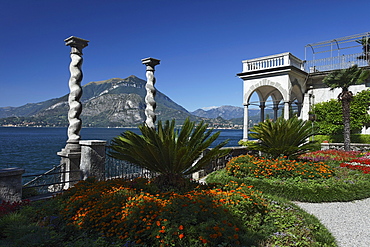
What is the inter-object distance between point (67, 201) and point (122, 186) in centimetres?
101

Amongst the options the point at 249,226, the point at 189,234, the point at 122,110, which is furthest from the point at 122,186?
the point at 122,110

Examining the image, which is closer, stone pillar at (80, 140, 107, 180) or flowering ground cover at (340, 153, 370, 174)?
stone pillar at (80, 140, 107, 180)

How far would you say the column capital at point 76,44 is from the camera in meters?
6.65

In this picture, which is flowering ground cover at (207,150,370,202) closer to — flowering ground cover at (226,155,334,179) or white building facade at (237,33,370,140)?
flowering ground cover at (226,155,334,179)

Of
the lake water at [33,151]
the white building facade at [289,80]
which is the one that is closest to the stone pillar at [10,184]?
the lake water at [33,151]

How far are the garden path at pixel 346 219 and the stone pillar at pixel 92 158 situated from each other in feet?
15.7

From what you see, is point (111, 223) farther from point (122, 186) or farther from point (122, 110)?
point (122, 110)

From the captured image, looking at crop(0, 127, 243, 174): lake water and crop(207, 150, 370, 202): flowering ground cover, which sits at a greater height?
crop(207, 150, 370, 202): flowering ground cover

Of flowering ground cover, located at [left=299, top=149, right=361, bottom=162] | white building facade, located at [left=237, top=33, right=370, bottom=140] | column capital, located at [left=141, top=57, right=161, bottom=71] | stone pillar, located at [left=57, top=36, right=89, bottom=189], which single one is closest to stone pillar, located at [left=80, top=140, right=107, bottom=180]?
stone pillar, located at [left=57, top=36, right=89, bottom=189]

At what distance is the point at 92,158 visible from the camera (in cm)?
596

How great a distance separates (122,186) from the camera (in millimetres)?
4938

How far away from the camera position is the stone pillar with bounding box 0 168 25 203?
441 centimetres

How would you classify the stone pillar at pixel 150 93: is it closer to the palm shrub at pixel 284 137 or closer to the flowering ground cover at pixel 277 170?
the flowering ground cover at pixel 277 170

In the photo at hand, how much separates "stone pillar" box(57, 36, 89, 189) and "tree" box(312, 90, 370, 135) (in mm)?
15684
